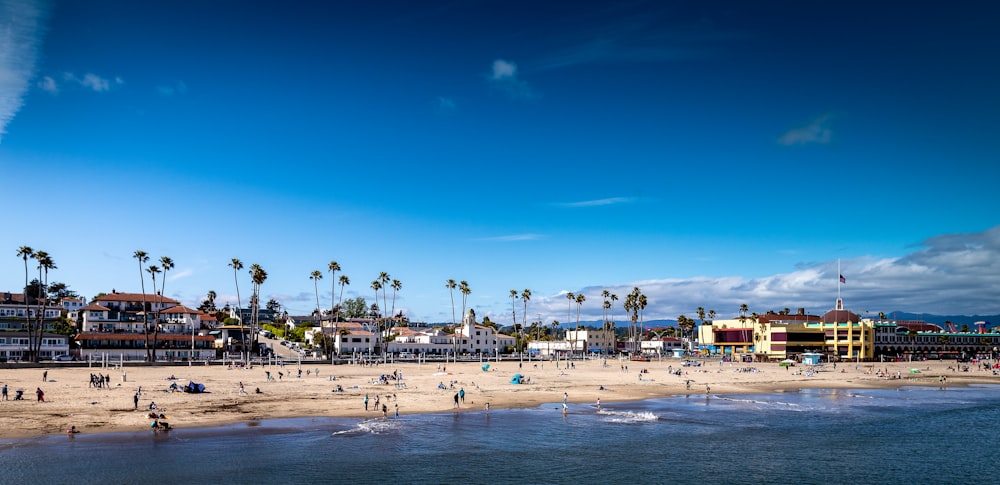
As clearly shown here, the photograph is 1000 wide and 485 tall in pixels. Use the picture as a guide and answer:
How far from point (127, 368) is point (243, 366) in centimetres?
1574

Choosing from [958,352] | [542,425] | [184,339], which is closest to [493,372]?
[542,425]

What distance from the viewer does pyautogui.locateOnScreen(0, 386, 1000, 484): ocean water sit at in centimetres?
3888

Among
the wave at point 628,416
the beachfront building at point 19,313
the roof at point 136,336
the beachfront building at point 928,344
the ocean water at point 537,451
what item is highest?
the beachfront building at point 19,313

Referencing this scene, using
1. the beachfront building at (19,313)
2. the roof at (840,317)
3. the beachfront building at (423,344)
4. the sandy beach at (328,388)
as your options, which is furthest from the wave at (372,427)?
the roof at (840,317)

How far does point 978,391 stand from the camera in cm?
9981

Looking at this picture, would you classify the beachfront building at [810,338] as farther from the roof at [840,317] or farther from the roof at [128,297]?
the roof at [128,297]

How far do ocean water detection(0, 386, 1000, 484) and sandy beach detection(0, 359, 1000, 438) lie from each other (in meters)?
5.18

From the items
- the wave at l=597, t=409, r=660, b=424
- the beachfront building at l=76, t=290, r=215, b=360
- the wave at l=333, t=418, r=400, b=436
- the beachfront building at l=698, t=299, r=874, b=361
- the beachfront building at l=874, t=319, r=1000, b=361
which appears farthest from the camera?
the beachfront building at l=874, t=319, r=1000, b=361

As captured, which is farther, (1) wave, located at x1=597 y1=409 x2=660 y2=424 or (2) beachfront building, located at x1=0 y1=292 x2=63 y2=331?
(2) beachfront building, located at x1=0 y1=292 x2=63 y2=331

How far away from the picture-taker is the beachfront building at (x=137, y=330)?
4633 inches

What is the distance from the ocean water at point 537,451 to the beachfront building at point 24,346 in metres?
81.6

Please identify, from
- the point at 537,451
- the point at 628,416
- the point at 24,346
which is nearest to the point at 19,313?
the point at 24,346

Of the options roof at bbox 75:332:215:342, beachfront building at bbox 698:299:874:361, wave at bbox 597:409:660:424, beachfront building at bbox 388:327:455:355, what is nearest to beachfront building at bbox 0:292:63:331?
roof at bbox 75:332:215:342

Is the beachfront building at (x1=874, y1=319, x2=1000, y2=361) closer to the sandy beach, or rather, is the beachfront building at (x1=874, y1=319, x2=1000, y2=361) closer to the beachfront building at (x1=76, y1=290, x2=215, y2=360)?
the sandy beach
